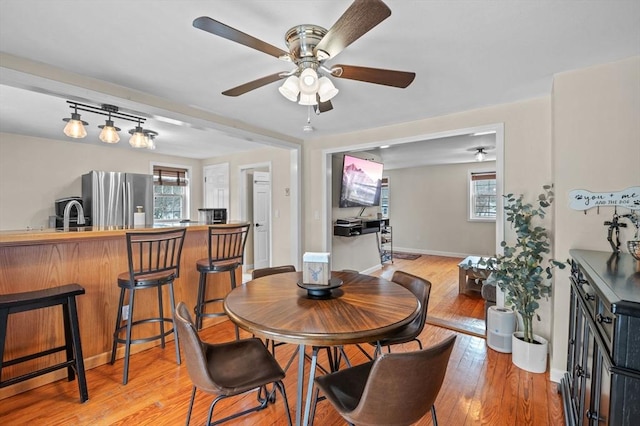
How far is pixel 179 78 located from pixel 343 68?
1444mm

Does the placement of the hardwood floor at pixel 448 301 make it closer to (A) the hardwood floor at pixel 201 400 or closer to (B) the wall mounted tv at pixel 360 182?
(A) the hardwood floor at pixel 201 400

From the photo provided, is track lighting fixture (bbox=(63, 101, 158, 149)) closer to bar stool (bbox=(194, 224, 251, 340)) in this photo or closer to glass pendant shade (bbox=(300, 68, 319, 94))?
bar stool (bbox=(194, 224, 251, 340))

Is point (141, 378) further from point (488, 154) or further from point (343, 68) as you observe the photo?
point (488, 154)

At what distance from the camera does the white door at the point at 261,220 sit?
5566 millimetres

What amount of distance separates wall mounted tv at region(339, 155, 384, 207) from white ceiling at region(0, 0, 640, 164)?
1830mm

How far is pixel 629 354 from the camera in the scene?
2.94 ft

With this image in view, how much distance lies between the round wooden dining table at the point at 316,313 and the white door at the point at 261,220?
368 cm

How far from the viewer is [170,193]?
5.96 metres

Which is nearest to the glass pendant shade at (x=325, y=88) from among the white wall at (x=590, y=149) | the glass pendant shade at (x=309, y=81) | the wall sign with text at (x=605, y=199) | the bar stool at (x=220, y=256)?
the glass pendant shade at (x=309, y=81)

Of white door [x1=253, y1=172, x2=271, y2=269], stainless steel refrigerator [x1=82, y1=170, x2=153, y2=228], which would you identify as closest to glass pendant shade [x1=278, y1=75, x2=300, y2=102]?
stainless steel refrigerator [x1=82, y1=170, x2=153, y2=228]

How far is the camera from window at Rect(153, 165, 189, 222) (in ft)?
18.8

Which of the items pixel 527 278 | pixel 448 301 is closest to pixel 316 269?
pixel 527 278

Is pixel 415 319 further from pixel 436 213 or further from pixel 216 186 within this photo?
pixel 436 213

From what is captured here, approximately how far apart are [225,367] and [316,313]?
56 cm
